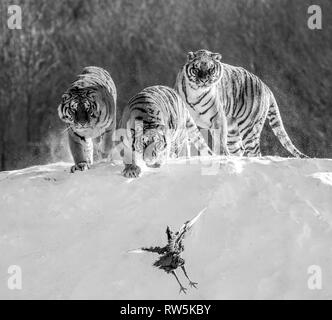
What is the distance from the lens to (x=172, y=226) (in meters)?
4.46

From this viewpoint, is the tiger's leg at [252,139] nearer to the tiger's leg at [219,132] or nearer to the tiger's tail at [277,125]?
the tiger's tail at [277,125]

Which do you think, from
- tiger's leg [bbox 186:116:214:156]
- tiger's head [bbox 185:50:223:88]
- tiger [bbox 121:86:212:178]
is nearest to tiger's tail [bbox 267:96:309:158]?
tiger's head [bbox 185:50:223:88]

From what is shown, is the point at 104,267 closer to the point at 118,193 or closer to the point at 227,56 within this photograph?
the point at 118,193

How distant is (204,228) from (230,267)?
410mm

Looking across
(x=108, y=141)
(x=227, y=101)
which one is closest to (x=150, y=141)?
(x=108, y=141)

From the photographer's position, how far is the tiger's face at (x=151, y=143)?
4.92 metres

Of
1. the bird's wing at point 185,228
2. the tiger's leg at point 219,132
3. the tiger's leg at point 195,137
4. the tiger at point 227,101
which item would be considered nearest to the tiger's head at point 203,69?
the tiger at point 227,101

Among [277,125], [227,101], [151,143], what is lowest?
[277,125]

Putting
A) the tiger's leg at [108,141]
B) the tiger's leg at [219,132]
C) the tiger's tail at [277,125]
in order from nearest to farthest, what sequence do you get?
the tiger's leg at [108,141], the tiger's leg at [219,132], the tiger's tail at [277,125]

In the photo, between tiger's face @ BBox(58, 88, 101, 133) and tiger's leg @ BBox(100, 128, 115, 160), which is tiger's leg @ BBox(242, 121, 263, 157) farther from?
tiger's face @ BBox(58, 88, 101, 133)

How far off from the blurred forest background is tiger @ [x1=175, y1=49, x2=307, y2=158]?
5.01m

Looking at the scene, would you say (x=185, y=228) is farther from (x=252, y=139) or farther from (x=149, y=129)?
(x=252, y=139)

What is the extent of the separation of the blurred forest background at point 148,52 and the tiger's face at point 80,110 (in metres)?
6.89

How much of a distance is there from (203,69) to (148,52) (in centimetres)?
759
